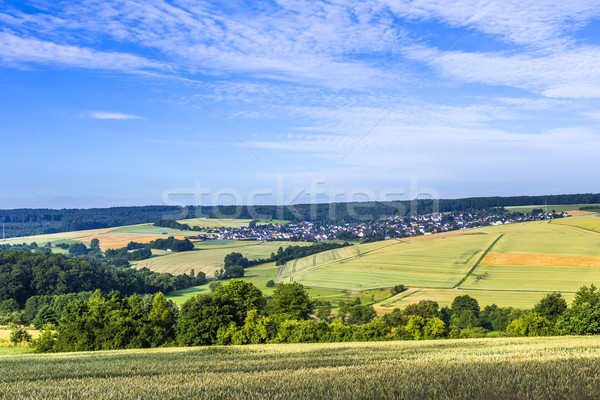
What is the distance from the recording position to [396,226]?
131250 mm

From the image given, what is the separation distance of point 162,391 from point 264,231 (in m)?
139

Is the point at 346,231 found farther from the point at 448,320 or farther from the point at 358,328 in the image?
the point at 358,328

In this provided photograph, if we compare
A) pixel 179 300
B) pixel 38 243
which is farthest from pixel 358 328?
pixel 38 243

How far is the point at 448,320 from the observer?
63.8 metres

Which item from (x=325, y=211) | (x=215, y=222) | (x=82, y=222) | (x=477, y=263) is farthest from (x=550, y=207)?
(x=82, y=222)

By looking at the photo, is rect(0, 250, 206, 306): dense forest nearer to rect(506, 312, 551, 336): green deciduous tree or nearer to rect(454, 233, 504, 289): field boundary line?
rect(454, 233, 504, 289): field boundary line

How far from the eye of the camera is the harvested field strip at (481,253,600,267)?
270ft

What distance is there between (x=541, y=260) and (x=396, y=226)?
48.7m

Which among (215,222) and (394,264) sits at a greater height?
(215,222)

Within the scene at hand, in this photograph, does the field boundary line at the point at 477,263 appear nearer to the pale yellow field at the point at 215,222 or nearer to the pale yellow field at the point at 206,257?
the pale yellow field at the point at 206,257

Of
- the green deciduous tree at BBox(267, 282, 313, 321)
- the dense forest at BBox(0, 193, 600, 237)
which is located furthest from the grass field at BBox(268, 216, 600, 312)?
the dense forest at BBox(0, 193, 600, 237)

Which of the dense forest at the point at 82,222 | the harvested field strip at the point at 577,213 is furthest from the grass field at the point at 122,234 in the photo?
the harvested field strip at the point at 577,213

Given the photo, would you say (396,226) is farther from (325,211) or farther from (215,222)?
(215,222)

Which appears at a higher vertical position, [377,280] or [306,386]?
[306,386]
